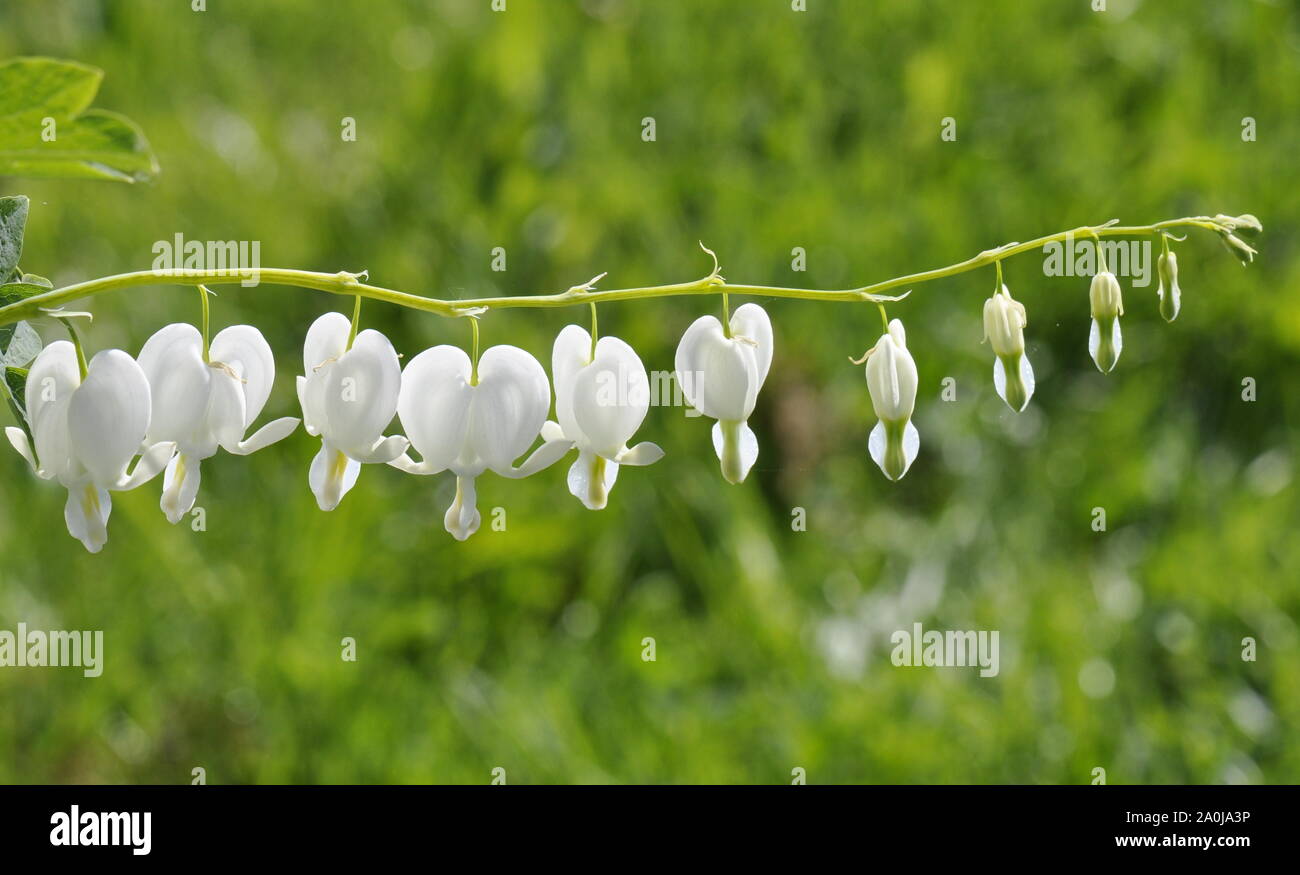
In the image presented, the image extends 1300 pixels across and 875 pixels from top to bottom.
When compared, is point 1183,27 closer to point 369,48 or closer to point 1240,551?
point 1240,551

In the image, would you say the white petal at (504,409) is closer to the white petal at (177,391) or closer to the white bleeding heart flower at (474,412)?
the white bleeding heart flower at (474,412)

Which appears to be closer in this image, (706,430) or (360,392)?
(360,392)

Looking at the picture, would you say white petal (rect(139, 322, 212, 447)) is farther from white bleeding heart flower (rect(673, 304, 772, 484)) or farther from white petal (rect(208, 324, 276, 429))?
white bleeding heart flower (rect(673, 304, 772, 484))

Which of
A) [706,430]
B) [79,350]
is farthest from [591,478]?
[706,430]

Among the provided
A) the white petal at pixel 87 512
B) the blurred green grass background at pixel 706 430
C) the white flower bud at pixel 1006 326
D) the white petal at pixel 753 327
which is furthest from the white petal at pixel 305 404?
the blurred green grass background at pixel 706 430

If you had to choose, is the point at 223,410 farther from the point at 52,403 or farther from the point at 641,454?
the point at 641,454
